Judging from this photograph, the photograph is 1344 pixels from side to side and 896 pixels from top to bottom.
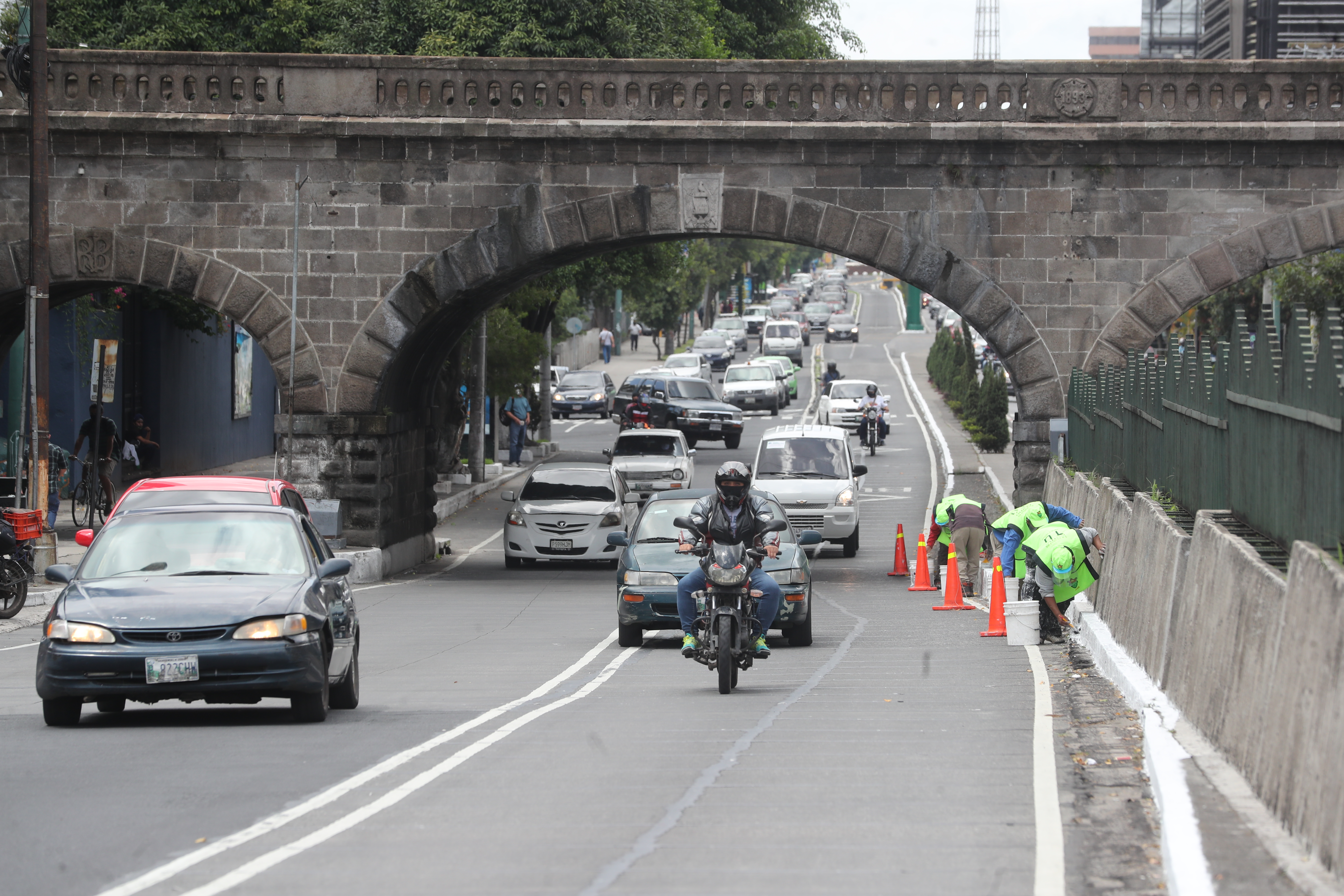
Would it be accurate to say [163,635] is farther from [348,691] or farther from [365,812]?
[365,812]

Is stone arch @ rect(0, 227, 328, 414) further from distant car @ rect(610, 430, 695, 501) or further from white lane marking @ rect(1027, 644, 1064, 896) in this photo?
white lane marking @ rect(1027, 644, 1064, 896)

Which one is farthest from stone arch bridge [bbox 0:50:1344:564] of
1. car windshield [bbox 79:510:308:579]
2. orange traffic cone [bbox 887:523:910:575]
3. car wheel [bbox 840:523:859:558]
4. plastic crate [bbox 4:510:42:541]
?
car windshield [bbox 79:510:308:579]

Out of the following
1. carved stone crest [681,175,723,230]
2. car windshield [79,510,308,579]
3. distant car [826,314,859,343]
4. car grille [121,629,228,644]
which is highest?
distant car [826,314,859,343]

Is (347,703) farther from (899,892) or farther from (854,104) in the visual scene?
(854,104)

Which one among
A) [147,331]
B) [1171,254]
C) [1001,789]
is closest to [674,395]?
[147,331]

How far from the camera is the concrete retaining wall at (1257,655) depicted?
22.7ft

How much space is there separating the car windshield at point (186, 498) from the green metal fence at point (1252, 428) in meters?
6.64

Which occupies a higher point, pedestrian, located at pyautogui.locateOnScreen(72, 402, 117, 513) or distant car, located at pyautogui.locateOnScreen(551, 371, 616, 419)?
distant car, located at pyautogui.locateOnScreen(551, 371, 616, 419)

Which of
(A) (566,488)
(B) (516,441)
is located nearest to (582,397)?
(B) (516,441)

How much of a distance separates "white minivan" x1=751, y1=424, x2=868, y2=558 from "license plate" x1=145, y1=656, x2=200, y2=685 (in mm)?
17012

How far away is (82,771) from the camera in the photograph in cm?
944

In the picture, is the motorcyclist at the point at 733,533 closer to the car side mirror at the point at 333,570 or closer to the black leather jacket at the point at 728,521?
the black leather jacket at the point at 728,521

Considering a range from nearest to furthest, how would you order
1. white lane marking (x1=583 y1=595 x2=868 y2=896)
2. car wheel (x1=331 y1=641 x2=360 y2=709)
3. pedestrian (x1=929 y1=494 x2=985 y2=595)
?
white lane marking (x1=583 y1=595 x2=868 y2=896), car wheel (x1=331 y1=641 x2=360 y2=709), pedestrian (x1=929 y1=494 x2=985 y2=595)

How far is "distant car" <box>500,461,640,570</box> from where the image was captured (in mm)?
28172
